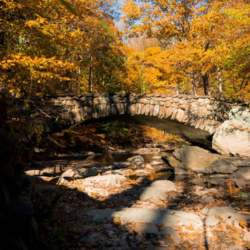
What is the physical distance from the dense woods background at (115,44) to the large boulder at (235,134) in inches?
34.2

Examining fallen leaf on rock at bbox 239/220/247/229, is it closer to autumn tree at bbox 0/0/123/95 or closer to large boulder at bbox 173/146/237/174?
autumn tree at bbox 0/0/123/95

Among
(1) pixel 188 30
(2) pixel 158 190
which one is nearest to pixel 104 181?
(2) pixel 158 190

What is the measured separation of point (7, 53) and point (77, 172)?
3387 millimetres

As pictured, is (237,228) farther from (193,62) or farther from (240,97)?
(240,97)

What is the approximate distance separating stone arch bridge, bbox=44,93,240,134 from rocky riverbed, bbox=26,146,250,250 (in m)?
2.55

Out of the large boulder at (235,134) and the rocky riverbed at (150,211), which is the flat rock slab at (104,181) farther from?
the large boulder at (235,134)

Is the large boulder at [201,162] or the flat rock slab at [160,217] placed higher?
the flat rock slab at [160,217]

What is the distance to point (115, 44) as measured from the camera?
1441 centimetres

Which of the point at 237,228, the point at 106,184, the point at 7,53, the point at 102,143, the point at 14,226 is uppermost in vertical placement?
the point at 7,53

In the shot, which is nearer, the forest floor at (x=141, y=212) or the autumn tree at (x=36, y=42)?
the forest floor at (x=141, y=212)

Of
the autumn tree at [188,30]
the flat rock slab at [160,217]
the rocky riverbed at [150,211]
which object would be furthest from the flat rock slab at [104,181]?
the autumn tree at [188,30]

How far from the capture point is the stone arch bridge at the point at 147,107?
831 centimetres

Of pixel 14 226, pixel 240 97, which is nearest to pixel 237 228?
pixel 14 226

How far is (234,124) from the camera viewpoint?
9.92 meters
